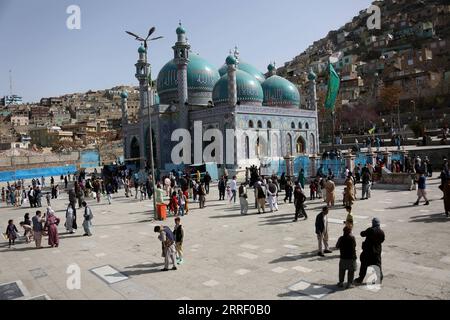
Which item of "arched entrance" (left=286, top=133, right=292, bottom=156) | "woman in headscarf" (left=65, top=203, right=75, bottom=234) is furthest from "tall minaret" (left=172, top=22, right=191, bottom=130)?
"woman in headscarf" (left=65, top=203, right=75, bottom=234)

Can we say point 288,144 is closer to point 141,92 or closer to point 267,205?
point 141,92

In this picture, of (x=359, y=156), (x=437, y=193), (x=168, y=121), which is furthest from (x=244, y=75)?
(x=437, y=193)

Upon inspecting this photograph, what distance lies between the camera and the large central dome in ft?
126

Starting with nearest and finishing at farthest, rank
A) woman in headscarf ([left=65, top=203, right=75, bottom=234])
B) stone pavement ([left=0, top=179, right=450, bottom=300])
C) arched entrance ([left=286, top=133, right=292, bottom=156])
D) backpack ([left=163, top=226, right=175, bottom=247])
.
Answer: stone pavement ([left=0, top=179, right=450, bottom=300]), backpack ([left=163, top=226, right=175, bottom=247]), woman in headscarf ([left=65, top=203, right=75, bottom=234]), arched entrance ([left=286, top=133, right=292, bottom=156])

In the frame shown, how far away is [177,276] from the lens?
7.94 m

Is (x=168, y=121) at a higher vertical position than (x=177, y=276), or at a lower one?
higher

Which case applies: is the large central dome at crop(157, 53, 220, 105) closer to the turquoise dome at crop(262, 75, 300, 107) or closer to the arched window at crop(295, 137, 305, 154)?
the turquoise dome at crop(262, 75, 300, 107)

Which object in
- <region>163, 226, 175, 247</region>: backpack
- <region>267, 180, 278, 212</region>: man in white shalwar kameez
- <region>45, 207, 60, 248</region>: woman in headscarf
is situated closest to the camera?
<region>163, 226, 175, 247</region>: backpack

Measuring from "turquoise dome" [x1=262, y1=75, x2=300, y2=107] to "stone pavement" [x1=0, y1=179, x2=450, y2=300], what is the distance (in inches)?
1038

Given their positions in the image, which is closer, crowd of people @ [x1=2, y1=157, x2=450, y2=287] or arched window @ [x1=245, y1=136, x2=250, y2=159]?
crowd of people @ [x1=2, y1=157, x2=450, y2=287]

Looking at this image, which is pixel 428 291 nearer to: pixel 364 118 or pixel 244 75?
pixel 244 75

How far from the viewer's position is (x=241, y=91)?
35531 millimetres

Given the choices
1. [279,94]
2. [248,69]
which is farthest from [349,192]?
[248,69]
